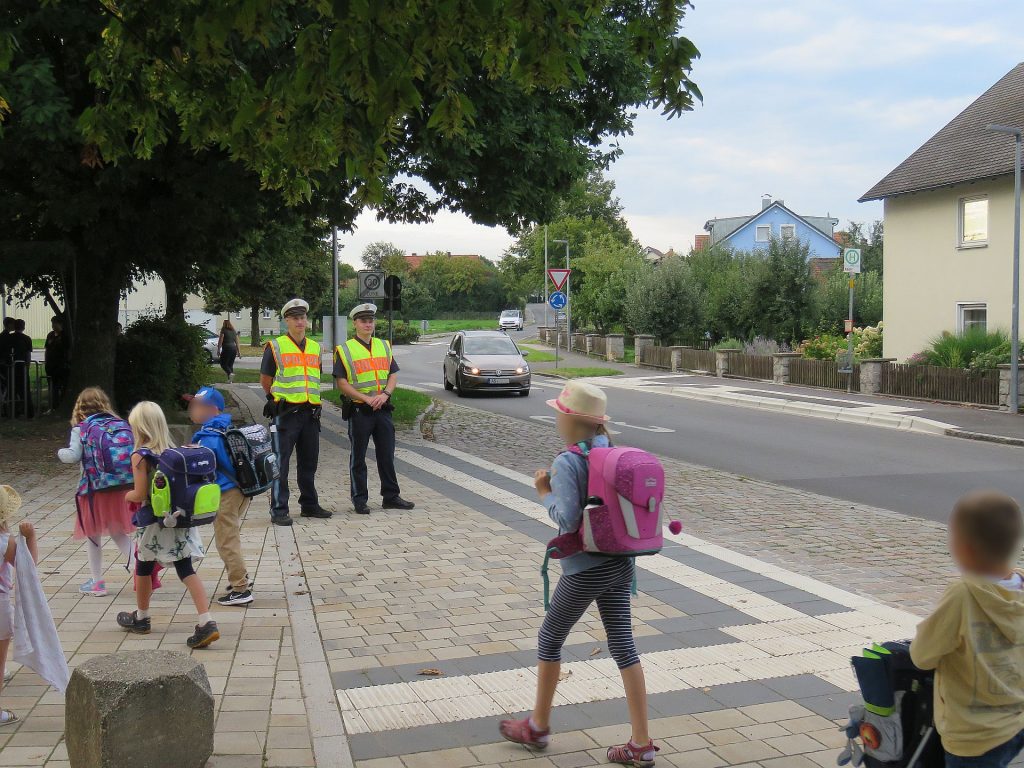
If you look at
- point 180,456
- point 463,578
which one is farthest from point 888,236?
point 180,456

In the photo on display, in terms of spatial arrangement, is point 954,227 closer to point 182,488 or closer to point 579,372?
point 579,372

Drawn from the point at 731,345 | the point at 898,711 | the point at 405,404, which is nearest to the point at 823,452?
the point at 405,404

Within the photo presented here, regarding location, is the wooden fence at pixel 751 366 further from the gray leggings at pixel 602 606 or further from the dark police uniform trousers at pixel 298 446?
the gray leggings at pixel 602 606

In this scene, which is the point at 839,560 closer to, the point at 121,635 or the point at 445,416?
the point at 121,635

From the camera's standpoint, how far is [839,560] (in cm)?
799

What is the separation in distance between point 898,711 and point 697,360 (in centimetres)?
3215

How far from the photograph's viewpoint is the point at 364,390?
9.49m

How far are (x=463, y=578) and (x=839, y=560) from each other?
3037 mm

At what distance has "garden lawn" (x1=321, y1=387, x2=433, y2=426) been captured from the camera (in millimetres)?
18359

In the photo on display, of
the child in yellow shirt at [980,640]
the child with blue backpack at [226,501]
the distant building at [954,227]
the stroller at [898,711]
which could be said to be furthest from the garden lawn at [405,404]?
the child in yellow shirt at [980,640]

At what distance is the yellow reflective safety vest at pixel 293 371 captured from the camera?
9.10 meters

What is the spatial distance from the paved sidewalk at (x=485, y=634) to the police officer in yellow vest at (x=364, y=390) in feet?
1.84

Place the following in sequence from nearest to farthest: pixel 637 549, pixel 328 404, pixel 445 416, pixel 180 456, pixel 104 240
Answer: pixel 637 549 → pixel 180 456 → pixel 104 240 → pixel 445 416 → pixel 328 404

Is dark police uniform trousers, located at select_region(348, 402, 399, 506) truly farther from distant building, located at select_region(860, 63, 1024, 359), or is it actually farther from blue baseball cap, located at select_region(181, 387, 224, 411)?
distant building, located at select_region(860, 63, 1024, 359)
